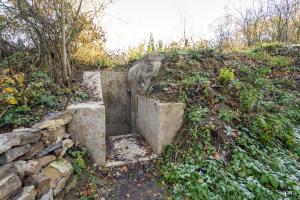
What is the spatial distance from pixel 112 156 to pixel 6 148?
1877mm

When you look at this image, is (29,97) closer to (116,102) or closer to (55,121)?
(55,121)

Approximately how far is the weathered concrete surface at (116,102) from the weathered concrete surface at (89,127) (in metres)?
2.26

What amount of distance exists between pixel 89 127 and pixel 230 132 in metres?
2.06

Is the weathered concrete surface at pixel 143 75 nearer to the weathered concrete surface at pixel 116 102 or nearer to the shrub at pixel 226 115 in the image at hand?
the weathered concrete surface at pixel 116 102

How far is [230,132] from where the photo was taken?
9.73 ft

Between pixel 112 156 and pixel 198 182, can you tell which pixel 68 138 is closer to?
pixel 112 156

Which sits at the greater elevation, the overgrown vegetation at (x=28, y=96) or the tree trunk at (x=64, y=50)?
the tree trunk at (x=64, y=50)

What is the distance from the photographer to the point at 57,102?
313cm

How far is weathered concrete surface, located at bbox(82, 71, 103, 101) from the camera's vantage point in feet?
12.6

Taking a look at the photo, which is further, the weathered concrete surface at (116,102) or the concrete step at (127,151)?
the weathered concrete surface at (116,102)

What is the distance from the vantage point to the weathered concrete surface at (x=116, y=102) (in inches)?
205

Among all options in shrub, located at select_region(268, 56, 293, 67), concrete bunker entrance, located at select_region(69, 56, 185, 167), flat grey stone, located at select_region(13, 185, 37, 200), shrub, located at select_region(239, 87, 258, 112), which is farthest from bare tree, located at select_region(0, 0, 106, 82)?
shrub, located at select_region(268, 56, 293, 67)

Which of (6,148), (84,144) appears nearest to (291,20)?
(84,144)

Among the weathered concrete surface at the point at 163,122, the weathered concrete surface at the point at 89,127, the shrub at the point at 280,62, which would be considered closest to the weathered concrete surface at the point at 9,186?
the weathered concrete surface at the point at 89,127
